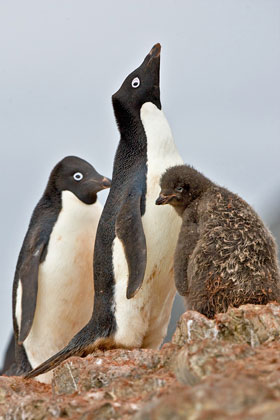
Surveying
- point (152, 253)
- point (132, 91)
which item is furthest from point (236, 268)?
point (132, 91)

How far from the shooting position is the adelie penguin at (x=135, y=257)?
229 inches

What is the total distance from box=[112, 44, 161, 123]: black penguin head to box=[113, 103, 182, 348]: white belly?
0.65m

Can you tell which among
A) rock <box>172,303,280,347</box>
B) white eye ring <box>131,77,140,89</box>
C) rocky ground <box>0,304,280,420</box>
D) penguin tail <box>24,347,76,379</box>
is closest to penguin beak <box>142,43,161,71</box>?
white eye ring <box>131,77,140,89</box>

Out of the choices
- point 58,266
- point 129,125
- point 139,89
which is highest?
point 139,89

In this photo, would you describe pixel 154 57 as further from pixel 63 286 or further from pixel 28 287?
pixel 28 287

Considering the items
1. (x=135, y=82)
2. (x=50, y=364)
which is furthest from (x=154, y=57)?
(x=50, y=364)

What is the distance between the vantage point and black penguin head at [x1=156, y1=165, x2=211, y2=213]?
5312mm

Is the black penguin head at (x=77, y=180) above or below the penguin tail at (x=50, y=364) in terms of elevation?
above

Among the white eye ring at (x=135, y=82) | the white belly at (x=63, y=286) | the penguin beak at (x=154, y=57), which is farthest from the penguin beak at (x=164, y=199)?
the white belly at (x=63, y=286)

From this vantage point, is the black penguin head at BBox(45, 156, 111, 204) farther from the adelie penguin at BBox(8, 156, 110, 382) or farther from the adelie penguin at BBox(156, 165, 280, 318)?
the adelie penguin at BBox(156, 165, 280, 318)

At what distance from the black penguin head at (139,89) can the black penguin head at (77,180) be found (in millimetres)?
963

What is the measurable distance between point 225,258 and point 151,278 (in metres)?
1.38

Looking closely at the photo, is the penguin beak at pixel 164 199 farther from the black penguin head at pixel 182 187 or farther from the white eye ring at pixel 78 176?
the white eye ring at pixel 78 176

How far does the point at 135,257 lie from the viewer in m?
5.72
